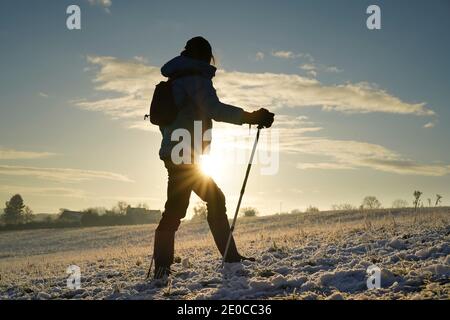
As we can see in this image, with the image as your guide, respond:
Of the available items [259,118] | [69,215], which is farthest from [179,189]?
[69,215]

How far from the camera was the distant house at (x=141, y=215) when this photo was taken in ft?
336

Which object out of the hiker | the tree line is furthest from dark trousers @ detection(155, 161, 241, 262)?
the tree line

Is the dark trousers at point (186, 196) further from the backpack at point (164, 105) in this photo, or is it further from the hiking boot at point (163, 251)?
the backpack at point (164, 105)

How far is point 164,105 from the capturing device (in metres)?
7.01

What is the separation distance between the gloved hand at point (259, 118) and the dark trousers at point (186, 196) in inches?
45.8

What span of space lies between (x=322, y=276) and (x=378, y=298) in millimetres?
1148

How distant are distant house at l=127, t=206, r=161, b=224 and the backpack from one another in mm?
95188

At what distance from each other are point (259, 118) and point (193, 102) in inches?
43.3

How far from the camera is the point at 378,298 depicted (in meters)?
4.83

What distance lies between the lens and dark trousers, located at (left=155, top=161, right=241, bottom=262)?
23.6 feet

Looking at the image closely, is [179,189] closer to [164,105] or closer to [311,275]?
[164,105]
